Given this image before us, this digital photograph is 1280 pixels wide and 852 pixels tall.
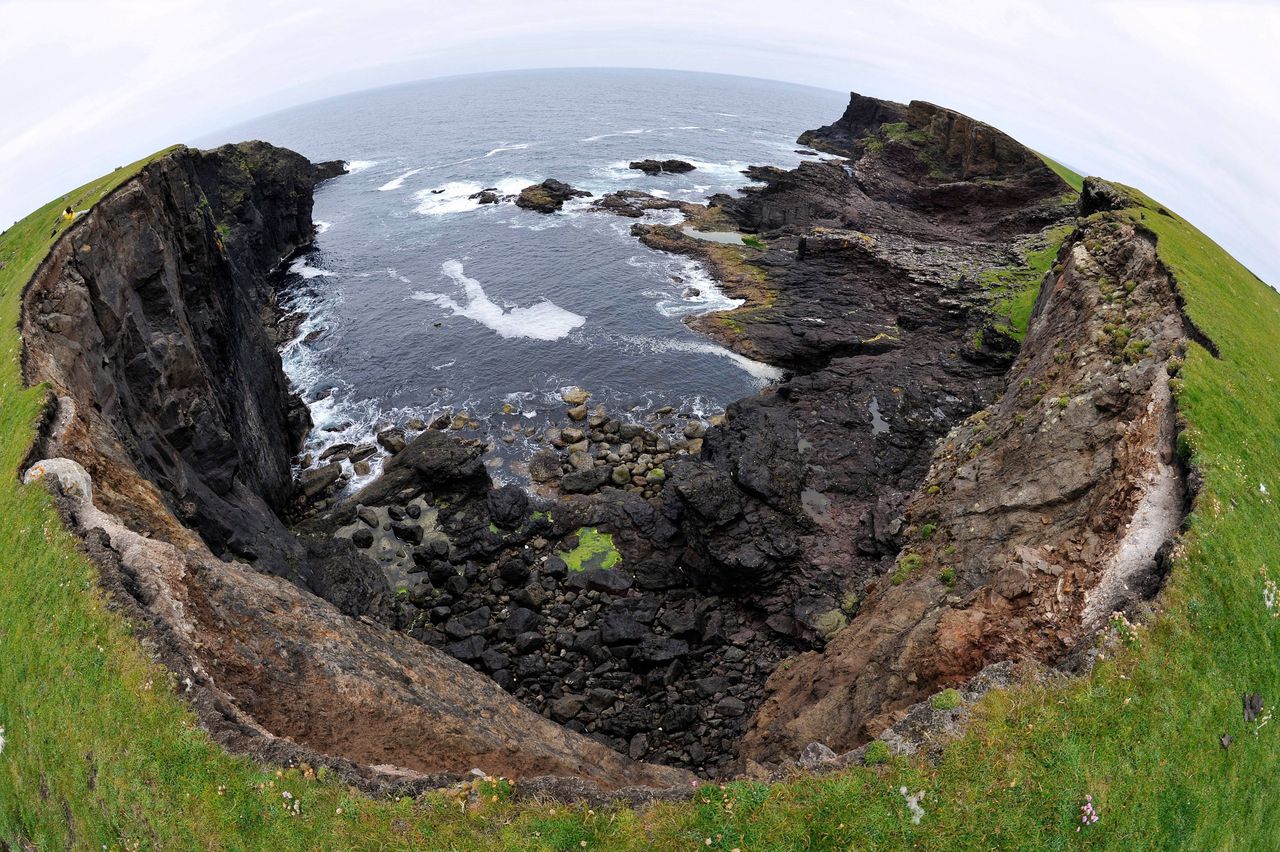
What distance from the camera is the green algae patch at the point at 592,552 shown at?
34.0 meters

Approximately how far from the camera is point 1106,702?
40.4 ft

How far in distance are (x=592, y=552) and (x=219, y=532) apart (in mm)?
17466

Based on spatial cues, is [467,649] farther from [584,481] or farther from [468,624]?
[584,481]

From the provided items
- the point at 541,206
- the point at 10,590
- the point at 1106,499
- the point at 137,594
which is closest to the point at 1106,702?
the point at 1106,499

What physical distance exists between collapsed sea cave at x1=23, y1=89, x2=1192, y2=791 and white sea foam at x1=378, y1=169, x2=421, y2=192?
79552 millimetres

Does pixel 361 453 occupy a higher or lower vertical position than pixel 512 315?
higher

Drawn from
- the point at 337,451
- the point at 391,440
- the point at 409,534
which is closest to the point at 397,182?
the point at 337,451

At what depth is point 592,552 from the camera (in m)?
34.8

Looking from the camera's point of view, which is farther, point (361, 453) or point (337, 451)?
point (337, 451)

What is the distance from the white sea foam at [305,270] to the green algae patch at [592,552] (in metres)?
63.1

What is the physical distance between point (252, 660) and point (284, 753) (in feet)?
11.3

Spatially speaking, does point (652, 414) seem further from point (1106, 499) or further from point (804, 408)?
point (1106, 499)

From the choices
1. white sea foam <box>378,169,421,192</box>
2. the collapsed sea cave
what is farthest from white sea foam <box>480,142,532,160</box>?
the collapsed sea cave

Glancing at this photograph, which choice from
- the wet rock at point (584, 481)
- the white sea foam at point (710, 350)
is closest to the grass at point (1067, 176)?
the white sea foam at point (710, 350)
